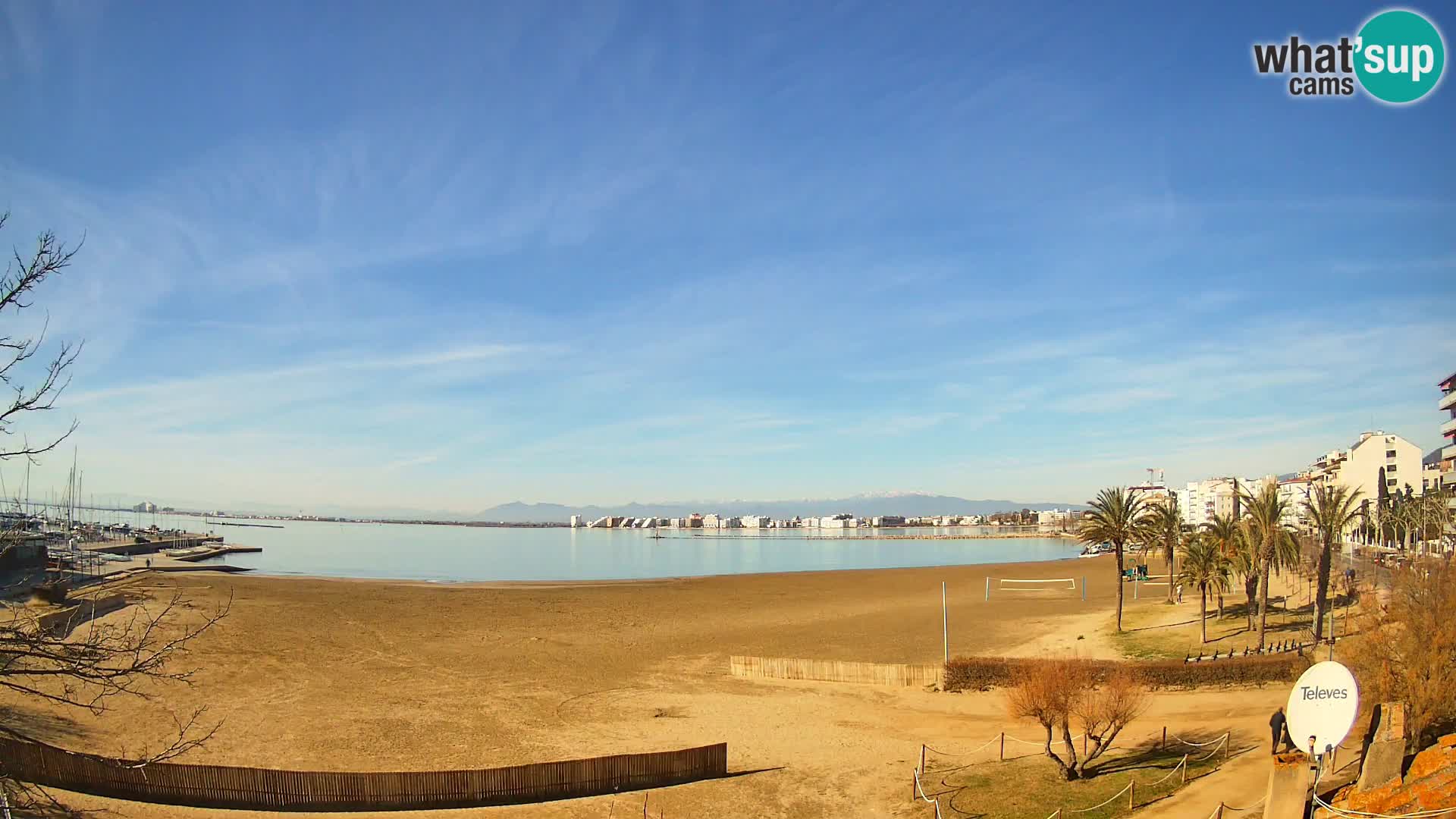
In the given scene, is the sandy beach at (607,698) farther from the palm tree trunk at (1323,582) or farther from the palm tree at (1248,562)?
the palm tree trunk at (1323,582)

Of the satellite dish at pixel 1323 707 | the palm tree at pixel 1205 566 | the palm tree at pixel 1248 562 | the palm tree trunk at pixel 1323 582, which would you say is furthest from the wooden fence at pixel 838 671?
the palm tree at pixel 1248 562

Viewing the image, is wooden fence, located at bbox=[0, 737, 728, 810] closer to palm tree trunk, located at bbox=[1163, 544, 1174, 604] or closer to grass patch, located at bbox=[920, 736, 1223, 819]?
grass patch, located at bbox=[920, 736, 1223, 819]

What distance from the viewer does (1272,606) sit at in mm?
50906

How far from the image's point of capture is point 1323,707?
52.8ft

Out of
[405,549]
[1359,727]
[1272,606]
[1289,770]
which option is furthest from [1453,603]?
[405,549]

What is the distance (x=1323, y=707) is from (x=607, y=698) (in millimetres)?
25662

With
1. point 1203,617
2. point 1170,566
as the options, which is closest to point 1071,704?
point 1203,617

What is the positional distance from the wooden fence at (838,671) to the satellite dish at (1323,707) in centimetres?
1852

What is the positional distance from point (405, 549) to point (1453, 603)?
18109 cm

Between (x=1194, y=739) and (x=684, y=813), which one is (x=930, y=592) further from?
(x=684, y=813)

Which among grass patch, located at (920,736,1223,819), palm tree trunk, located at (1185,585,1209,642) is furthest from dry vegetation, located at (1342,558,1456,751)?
palm tree trunk, located at (1185,585,1209,642)

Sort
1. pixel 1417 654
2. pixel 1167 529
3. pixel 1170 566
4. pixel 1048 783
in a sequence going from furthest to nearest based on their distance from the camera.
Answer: pixel 1167 529, pixel 1170 566, pixel 1048 783, pixel 1417 654

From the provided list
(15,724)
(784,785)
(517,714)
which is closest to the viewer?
(784,785)

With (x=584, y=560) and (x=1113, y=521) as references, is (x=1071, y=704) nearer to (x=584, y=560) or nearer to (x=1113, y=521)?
(x=1113, y=521)
